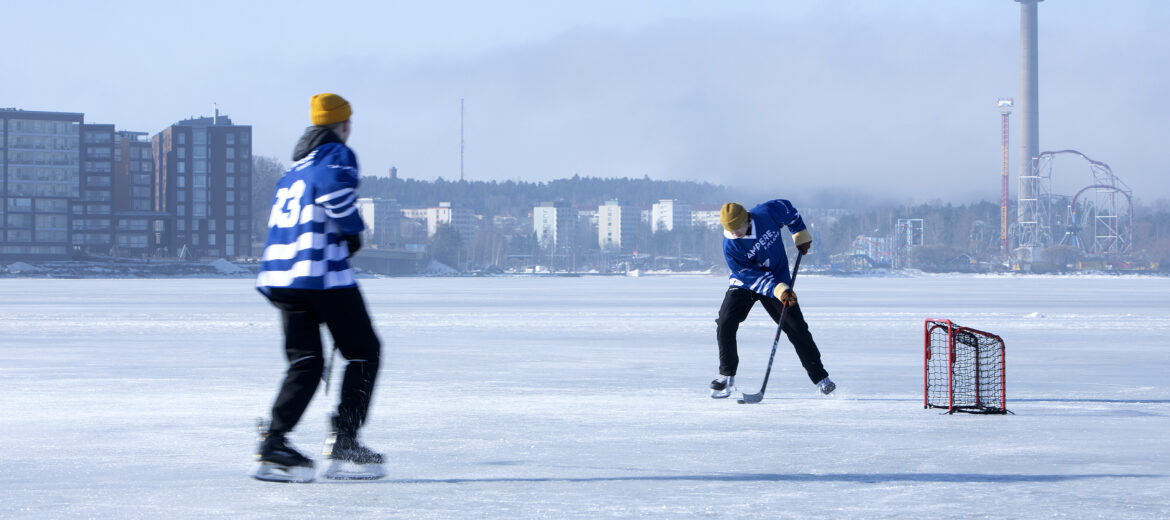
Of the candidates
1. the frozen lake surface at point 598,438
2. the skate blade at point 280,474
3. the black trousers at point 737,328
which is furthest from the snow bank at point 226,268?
the skate blade at point 280,474

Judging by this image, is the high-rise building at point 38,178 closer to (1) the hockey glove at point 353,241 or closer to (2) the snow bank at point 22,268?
(2) the snow bank at point 22,268

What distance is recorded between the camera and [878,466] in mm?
5723

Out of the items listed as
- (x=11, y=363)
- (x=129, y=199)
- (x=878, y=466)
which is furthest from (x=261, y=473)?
(x=129, y=199)

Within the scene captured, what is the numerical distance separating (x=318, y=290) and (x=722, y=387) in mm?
4177

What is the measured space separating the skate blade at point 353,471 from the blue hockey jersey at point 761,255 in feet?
12.6

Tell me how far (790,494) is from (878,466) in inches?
33.3

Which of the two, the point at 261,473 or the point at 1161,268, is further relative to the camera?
the point at 1161,268

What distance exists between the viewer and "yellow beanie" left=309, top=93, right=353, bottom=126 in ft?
17.5

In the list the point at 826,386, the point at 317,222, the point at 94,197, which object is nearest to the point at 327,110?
the point at 317,222

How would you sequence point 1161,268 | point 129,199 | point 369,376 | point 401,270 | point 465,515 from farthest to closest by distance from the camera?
1. point 1161,268
2. point 401,270
3. point 129,199
4. point 369,376
5. point 465,515

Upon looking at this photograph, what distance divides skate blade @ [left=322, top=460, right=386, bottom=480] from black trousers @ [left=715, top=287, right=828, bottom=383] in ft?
12.3

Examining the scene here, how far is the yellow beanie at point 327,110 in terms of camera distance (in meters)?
5.34

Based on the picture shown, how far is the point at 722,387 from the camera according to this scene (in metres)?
8.76

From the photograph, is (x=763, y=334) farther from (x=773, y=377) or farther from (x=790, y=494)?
(x=790, y=494)
